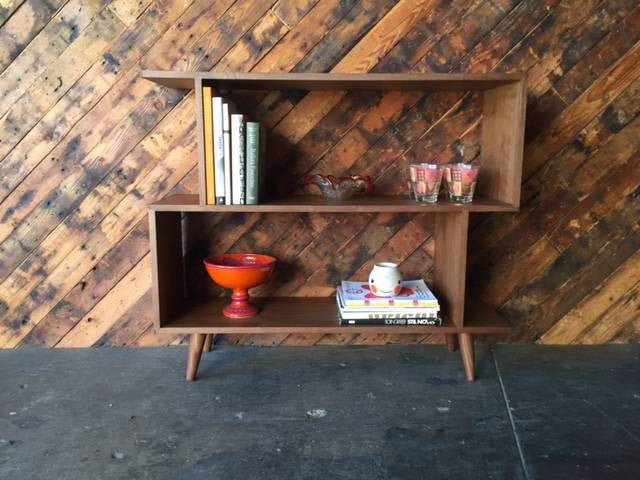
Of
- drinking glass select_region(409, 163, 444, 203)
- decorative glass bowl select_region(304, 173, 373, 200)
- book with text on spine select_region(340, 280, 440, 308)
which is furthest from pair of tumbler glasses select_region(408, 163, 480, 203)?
book with text on spine select_region(340, 280, 440, 308)

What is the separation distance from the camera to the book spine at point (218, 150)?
1434 millimetres

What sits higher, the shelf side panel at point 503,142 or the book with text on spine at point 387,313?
the shelf side panel at point 503,142

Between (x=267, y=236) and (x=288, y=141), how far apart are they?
0.34 m

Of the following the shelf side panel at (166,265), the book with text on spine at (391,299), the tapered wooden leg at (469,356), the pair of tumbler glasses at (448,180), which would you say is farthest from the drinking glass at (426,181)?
the shelf side panel at (166,265)

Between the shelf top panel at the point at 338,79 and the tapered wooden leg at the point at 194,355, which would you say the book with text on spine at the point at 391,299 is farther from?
the shelf top panel at the point at 338,79

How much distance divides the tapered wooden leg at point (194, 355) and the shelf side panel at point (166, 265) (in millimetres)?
108

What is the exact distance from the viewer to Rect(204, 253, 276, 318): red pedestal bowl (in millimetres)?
1605

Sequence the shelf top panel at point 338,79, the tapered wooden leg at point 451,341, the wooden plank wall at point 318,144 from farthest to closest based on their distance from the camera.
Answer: the tapered wooden leg at point 451,341 → the wooden plank wall at point 318,144 → the shelf top panel at point 338,79

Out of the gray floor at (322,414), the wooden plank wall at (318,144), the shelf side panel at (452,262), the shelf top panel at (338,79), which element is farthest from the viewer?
the wooden plank wall at (318,144)

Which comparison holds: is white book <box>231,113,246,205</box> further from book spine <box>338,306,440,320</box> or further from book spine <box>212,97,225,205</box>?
book spine <box>338,306,440,320</box>

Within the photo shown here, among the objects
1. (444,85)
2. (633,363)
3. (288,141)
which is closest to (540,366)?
(633,363)

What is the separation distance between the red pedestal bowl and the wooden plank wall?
0.10m

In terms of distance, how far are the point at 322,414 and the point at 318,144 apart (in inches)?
34.5

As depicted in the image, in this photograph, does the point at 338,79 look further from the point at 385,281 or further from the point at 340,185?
the point at 385,281
